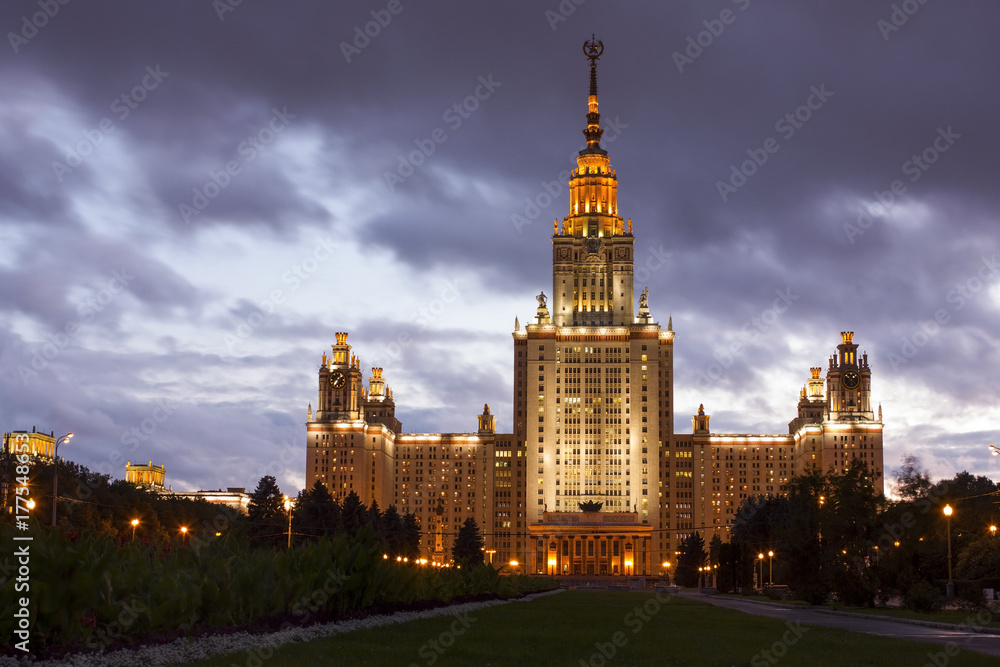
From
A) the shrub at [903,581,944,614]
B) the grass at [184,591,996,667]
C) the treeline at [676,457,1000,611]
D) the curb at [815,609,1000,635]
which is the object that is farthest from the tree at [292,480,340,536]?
the grass at [184,591,996,667]

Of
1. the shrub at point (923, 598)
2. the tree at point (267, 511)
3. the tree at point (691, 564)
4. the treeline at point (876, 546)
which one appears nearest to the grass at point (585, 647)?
the shrub at point (923, 598)

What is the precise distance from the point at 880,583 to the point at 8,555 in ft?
176

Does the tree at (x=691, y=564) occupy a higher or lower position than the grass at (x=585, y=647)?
lower

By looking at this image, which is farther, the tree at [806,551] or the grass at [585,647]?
the tree at [806,551]

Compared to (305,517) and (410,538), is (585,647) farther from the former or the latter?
(410,538)

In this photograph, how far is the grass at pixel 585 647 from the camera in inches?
829

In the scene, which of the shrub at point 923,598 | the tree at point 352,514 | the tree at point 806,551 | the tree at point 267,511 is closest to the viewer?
the shrub at point 923,598

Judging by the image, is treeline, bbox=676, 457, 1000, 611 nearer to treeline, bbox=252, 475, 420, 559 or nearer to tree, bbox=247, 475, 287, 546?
treeline, bbox=252, 475, 420, 559

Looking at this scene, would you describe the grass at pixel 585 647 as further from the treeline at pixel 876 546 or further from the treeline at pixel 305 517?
the treeline at pixel 305 517

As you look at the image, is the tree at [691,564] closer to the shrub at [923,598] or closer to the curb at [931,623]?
the shrub at [923,598]

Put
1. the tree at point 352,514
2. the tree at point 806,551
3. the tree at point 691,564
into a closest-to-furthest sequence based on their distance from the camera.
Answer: the tree at point 806,551, the tree at point 352,514, the tree at point 691,564

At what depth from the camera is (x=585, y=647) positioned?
25188 millimetres

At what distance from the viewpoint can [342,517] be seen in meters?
130

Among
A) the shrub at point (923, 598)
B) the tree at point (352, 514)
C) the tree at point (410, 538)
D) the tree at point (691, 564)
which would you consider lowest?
the tree at point (691, 564)
